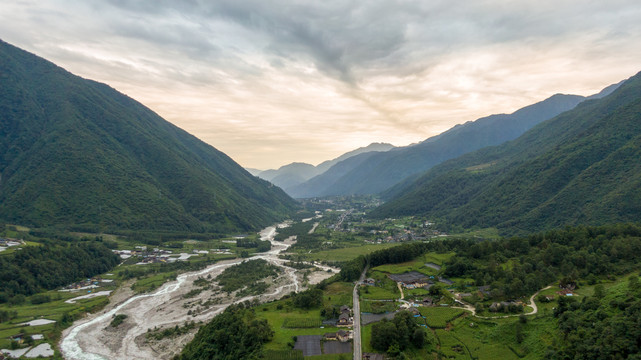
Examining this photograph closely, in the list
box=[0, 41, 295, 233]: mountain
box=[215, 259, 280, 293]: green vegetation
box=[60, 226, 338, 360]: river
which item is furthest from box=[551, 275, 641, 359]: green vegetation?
box=[0, 41, 295, 233]: mountain

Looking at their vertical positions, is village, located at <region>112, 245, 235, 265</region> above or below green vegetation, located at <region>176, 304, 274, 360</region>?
above

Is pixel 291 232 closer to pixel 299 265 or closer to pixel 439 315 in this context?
pixel 299 265

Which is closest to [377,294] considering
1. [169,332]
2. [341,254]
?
[169,332]

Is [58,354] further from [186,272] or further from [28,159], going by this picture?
[28,159]

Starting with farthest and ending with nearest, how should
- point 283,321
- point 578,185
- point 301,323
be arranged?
point 578,185 < point 283,321 < point 301,323

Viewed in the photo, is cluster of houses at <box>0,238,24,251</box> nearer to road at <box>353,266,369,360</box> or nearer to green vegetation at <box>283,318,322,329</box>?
green vegetation at <box>283,318,322,329</box>

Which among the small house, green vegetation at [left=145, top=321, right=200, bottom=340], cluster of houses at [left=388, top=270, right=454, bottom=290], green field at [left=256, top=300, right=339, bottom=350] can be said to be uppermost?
cluster of houses at [left=388, top=270, right=454, bottom=290]
